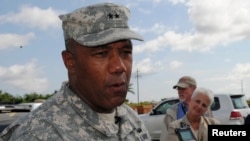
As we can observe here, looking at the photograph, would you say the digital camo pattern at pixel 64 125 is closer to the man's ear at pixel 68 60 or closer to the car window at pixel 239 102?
the man's ear at pixel 68 60

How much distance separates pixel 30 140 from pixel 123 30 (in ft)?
1.64

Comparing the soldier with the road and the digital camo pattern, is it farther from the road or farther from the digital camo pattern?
the road

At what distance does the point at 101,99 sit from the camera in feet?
5.08

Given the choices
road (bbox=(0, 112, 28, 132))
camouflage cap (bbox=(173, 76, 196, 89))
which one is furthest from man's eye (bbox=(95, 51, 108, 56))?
road (bbox=(0, 112, 28, 132))

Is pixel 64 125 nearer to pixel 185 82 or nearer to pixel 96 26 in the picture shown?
pixel 96 26

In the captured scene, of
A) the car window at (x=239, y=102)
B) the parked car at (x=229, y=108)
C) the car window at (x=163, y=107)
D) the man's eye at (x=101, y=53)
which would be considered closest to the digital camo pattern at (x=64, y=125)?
the man's eye at (x=101, y=53)

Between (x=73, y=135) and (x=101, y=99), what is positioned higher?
(x=101, y=99)

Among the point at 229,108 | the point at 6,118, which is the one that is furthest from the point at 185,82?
the point at 229,108

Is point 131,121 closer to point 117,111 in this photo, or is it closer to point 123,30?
point 117,111

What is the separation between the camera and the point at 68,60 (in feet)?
5.25

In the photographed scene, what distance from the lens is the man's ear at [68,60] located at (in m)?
1.59

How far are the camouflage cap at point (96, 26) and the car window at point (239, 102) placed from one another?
9.78m

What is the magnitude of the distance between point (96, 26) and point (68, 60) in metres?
0.16

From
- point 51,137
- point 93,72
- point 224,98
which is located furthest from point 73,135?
point 224,98
